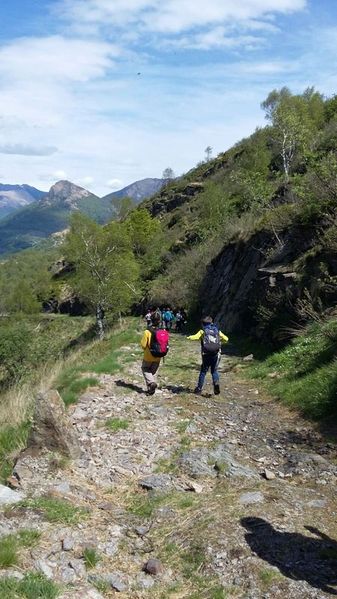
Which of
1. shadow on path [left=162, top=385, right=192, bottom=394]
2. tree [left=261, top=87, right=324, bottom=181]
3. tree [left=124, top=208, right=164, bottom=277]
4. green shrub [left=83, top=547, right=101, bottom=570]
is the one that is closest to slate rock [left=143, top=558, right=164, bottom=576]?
green shrub [left=83, top=547, right=101, bottom=570]

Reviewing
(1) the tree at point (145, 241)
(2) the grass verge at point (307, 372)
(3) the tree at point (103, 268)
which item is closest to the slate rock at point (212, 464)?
(2) the grass verge at point (307, 372)

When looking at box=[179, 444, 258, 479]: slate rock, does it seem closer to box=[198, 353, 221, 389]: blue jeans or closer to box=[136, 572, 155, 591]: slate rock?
box=[136, 572, 155, 591]: slate rock

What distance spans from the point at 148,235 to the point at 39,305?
5084 centimetres

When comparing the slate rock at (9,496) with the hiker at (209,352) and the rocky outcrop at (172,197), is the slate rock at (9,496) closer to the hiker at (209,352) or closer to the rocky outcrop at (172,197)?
the hiker at (209,352)

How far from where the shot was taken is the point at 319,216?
19.8 metres

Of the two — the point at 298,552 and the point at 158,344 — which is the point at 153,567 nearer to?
the point at 298,552

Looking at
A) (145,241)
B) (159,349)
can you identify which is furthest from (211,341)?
(145,241)

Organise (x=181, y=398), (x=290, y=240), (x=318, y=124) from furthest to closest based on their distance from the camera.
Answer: (x=318, y=124)
(x=290, y=240)
(x=181, y=398)

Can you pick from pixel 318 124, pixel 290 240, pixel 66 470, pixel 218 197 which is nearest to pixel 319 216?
pixel 290 240

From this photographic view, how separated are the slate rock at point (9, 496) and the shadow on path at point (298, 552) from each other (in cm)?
300

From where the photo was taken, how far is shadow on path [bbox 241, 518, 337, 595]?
524cm

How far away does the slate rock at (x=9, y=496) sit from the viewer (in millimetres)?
6469

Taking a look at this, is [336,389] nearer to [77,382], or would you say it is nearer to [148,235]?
[77,382]

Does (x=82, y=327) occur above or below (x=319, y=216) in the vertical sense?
below
